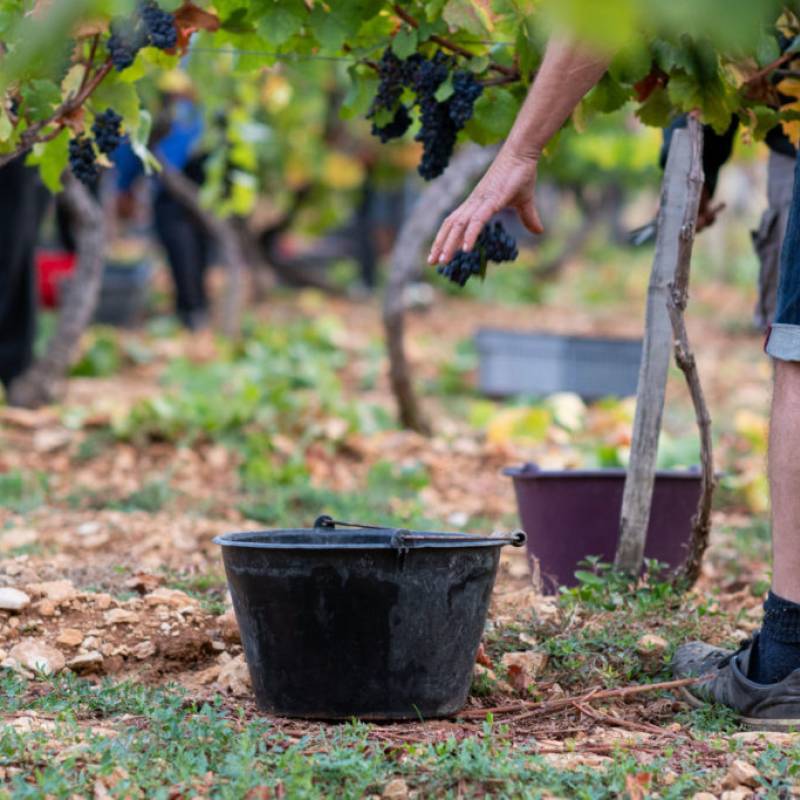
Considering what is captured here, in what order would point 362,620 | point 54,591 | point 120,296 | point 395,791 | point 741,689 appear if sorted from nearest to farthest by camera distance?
point 395,791
point 362,620
point 741,689
point 54,591
point 120,296

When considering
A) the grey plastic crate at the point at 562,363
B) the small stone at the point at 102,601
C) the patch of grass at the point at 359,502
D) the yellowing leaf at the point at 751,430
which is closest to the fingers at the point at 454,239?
the small stone at the point at 102,601

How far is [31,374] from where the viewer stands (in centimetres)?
597

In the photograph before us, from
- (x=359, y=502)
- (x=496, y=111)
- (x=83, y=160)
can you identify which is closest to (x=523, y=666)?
(x=496, y=111)

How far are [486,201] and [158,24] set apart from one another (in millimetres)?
696

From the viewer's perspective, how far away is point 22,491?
184 inches

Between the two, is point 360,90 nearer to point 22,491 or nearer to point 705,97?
point 705,97

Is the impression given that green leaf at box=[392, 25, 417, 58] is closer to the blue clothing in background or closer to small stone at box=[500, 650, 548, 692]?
small stone at box=[500, 650, 548, 692]

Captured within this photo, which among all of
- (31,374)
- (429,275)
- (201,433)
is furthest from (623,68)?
(429,275)

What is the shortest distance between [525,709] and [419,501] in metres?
2.45

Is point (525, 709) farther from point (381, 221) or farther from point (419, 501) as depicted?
point (381, 221)

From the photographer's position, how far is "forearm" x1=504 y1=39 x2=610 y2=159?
83.1 inches

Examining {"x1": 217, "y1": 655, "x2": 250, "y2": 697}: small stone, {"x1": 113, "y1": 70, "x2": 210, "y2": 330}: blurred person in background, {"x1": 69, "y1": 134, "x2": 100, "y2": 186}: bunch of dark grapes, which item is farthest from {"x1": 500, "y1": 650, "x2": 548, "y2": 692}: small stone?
{"x1": 113, "y1": 70, "x2": 210, "y2": 330}: blurred person in background

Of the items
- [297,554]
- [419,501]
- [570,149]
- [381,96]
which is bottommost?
[419,501]

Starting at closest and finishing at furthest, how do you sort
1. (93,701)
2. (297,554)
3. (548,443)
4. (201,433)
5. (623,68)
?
(297,554), (93,701), (623,68), (201,433), (548,443)
